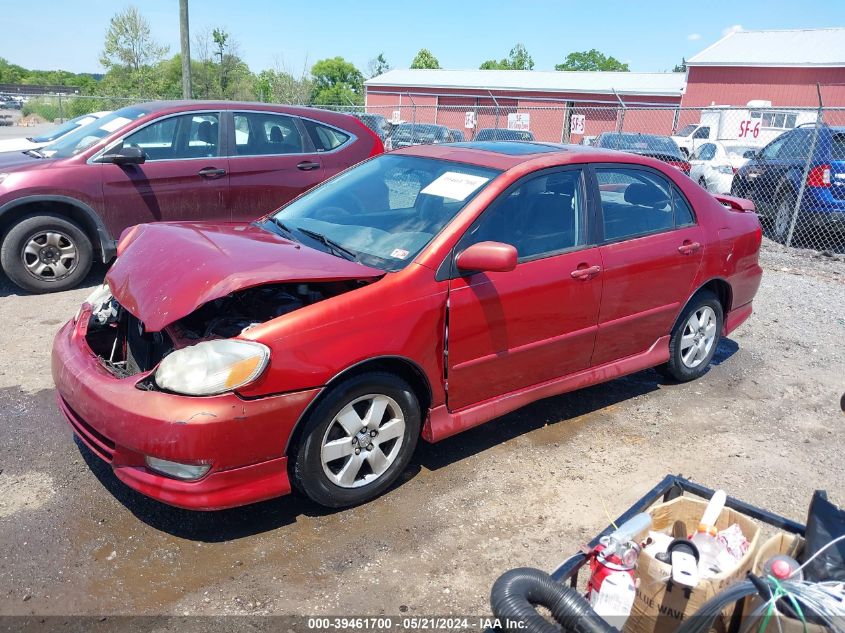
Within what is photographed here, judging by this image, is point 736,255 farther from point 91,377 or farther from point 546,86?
point 546,86

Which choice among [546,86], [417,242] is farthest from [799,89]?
[417,242]

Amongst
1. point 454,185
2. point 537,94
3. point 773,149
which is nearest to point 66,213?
point 454,185

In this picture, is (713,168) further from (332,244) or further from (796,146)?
(332,244)

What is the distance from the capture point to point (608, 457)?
4.02 metres

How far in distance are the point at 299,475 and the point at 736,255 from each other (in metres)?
3.64

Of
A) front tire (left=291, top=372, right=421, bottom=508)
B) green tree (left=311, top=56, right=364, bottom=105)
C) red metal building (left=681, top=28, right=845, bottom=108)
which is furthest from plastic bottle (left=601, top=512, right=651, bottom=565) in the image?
green tree (left=311, top=56, right=364, bottom=105)

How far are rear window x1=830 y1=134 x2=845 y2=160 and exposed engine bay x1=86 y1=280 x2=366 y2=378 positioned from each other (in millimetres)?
8794

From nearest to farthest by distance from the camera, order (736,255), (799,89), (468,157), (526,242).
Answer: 1. (526,242)
2. (468,157)
3. (736,255)
4. (799,89)

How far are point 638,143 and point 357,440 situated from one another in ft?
41.2

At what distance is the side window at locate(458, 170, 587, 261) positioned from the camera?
367 centimetres

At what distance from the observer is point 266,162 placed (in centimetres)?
712

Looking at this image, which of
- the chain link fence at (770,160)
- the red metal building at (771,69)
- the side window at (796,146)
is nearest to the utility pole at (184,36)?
the chain link fence at (770,160)

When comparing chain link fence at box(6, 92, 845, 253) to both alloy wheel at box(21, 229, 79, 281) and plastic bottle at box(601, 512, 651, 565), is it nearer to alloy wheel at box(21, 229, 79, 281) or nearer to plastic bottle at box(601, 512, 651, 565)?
alloy wheel at box(21, 229, 79, 281)

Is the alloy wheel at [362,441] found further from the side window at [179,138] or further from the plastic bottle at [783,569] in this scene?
the side window at [179,138]
